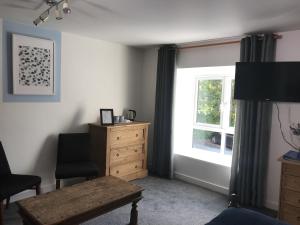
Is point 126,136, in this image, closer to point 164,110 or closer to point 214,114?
point 164,110

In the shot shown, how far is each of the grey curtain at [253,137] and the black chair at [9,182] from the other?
8.11ft

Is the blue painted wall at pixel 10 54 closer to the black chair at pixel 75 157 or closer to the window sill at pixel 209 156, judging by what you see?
the black chair at pixel 75 157

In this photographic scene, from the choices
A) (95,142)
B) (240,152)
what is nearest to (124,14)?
(95,142)

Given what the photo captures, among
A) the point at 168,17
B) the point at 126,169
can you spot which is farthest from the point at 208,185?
the point at 168,17

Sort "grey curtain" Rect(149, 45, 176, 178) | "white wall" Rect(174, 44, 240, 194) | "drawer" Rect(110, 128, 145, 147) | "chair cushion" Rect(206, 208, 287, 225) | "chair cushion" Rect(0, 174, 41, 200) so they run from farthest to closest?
1. "grey curtain" Rect(149, 45, 176, 178)
2. "drawer" Rect(110, 128, 145, 147)
3. "white wall" Rect(174, 44, 240, 194)
4. "chair cushion" Rect(0, 174, 41, 200)
5. "chair cushion" Rect(206, 208, 287, 225)

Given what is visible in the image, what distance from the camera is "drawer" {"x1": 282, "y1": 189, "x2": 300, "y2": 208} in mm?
2451

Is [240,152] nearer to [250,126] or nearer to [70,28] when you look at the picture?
[250,126]

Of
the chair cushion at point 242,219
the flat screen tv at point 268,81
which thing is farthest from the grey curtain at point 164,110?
the chair cushion at point 242,219

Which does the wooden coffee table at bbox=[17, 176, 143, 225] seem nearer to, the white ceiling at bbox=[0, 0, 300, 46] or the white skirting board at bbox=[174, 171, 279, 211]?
the white skirting board at bbox=[174, 171, 279, 211]

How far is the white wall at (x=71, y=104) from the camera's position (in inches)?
120

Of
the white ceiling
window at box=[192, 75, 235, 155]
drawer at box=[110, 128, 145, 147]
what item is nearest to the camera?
the white ceiling

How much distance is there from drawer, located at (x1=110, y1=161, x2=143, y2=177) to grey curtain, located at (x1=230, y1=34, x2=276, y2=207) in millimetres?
1506

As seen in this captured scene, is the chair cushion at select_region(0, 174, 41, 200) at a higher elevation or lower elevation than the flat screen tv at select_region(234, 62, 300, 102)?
lower

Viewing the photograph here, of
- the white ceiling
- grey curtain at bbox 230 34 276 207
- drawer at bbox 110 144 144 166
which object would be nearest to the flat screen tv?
grey curtain at bbox 230 34 276 207
